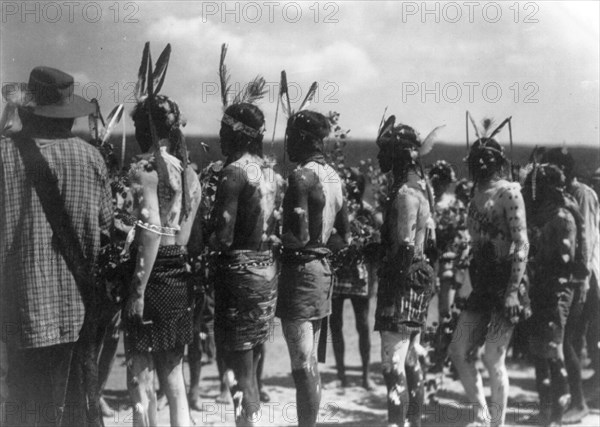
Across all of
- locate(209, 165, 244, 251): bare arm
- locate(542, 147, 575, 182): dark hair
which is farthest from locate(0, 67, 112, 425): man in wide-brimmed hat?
locate(542, 147, 575, 182): dark hair

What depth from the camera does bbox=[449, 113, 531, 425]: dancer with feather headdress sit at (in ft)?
15.0

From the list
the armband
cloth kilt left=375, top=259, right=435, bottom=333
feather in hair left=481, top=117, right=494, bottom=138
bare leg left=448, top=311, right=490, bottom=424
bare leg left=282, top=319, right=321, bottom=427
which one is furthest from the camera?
feather in hair left=481, top=117, right=494, bottom=138

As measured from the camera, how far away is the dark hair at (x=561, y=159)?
5590mm

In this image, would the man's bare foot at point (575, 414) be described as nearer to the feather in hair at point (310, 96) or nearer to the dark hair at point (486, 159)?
the dark hair at point (486, 159)

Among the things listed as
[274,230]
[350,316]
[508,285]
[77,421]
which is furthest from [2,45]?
[350,316]

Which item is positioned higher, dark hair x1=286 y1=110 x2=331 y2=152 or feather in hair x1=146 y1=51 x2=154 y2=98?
feather in hair x1=146 y1=51 x2=154 y2=98

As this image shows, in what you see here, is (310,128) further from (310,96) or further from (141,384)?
(141,384)

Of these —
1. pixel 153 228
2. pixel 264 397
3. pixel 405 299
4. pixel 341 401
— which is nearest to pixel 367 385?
pixel 341 401

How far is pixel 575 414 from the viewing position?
5.66m

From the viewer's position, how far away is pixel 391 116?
4.96 metres

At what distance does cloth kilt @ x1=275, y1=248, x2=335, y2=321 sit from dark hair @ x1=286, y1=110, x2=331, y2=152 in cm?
68

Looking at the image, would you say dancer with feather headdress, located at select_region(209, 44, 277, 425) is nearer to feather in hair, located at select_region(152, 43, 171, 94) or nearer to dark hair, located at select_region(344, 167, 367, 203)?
feather in hair, located at select_region(152, 43, 171, 94)

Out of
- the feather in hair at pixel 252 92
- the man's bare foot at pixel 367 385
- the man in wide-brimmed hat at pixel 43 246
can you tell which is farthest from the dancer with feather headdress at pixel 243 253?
the man's bare foot at pixel 367 385

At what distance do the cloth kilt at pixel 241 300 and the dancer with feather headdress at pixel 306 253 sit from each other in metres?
0.21
